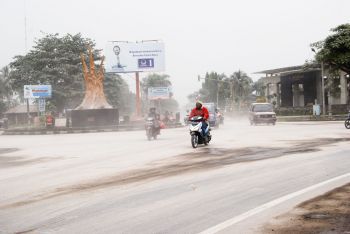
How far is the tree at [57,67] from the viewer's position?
69812 millimetres

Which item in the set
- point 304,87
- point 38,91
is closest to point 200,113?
point 38,91

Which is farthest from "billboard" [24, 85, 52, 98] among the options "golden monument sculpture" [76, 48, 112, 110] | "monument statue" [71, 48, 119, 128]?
"monument statue" [71, 48, 119, 128]

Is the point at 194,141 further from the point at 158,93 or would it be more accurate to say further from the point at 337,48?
the point at 158,93

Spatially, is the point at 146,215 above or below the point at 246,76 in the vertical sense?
below

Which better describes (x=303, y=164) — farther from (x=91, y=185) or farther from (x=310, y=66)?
(x=310, y=66)

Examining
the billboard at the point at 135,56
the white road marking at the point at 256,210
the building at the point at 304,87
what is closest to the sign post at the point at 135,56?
the billboard at the point at 135,56

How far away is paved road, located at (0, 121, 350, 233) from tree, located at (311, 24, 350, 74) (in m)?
30.9

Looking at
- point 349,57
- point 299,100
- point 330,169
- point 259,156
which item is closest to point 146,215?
point 330,169

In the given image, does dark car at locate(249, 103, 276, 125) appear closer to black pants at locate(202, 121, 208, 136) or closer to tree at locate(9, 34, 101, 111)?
black pants at locate(202, 121, 208, 136)

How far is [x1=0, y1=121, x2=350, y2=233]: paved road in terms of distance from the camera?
5.57 m

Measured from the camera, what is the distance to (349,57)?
41438 millimetres

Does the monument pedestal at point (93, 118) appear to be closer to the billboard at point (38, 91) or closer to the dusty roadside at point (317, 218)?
the billboard at point (38, 91)

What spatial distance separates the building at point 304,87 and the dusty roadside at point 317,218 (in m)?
51.3

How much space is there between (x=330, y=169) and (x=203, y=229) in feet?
16.5
